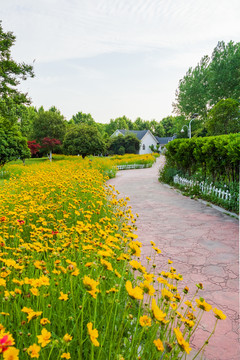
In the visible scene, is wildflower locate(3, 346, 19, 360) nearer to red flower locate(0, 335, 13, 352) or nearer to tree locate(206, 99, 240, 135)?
red flower locate(0, 335, 13, 352)

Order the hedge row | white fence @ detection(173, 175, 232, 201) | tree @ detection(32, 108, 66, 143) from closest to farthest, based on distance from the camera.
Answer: the hedge row → white fence @ detection(173, 175, 232, 201) → tree @ detection(32, 108, 66, 143)

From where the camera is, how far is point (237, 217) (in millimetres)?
Answer: 6305

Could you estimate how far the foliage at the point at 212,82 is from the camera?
105ft

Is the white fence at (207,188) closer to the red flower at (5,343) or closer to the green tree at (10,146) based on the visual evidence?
the red flower at (5,343)

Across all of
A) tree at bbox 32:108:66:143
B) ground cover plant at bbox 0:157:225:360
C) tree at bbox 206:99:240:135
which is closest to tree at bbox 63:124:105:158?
tree at bbox 206:99:240:135

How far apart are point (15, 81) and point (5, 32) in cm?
400

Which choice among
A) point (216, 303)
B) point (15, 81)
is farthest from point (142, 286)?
point (15, 81)

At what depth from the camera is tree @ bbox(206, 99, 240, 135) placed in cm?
2147

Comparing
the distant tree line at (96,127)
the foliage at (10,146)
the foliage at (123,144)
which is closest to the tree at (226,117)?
the distant tree line at (96,127)

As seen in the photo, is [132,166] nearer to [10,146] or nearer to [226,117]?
[226,117]

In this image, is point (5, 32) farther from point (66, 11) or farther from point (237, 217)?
point (237, 217)

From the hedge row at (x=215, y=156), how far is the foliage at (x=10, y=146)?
47.6ft

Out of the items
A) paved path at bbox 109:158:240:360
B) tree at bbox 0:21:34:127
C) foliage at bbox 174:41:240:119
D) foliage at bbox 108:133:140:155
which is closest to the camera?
paved path at bbox 109:158:240:360

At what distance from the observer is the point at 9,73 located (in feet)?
64.4
